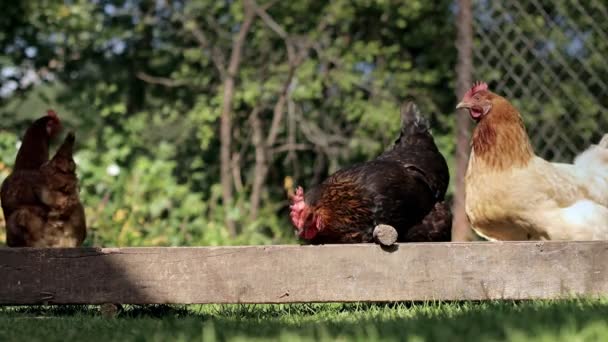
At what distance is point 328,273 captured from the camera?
379cm

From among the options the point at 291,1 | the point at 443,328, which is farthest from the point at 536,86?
the point at 443,328

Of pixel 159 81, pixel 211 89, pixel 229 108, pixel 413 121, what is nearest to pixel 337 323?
pixel 413 121

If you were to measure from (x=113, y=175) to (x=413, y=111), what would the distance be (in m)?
3.37

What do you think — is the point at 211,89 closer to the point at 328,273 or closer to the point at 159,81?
the point at 159,81

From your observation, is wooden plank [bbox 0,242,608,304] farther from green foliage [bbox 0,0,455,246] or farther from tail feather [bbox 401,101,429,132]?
green foliage [bbox 0,0,455,246]

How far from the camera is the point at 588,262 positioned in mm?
3758

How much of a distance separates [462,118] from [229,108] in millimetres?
2477

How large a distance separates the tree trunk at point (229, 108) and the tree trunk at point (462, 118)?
2.27m

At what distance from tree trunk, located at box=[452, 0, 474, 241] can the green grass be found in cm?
238

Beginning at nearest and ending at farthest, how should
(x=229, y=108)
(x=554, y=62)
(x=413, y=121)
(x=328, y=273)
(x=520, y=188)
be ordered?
1. (x=328, y=273)
2. (x=520, y=188)
3. (x=413, y=121)
4. (x=554, y=62)
5. (x=229, y=108)

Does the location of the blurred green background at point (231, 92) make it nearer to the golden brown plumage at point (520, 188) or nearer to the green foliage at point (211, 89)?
the green foliage at point (211, 89)

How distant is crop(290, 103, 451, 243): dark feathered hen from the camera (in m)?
4.49

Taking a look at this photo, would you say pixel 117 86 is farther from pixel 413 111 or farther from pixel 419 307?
pixel 419 307

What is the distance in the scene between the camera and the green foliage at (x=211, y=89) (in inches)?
323
